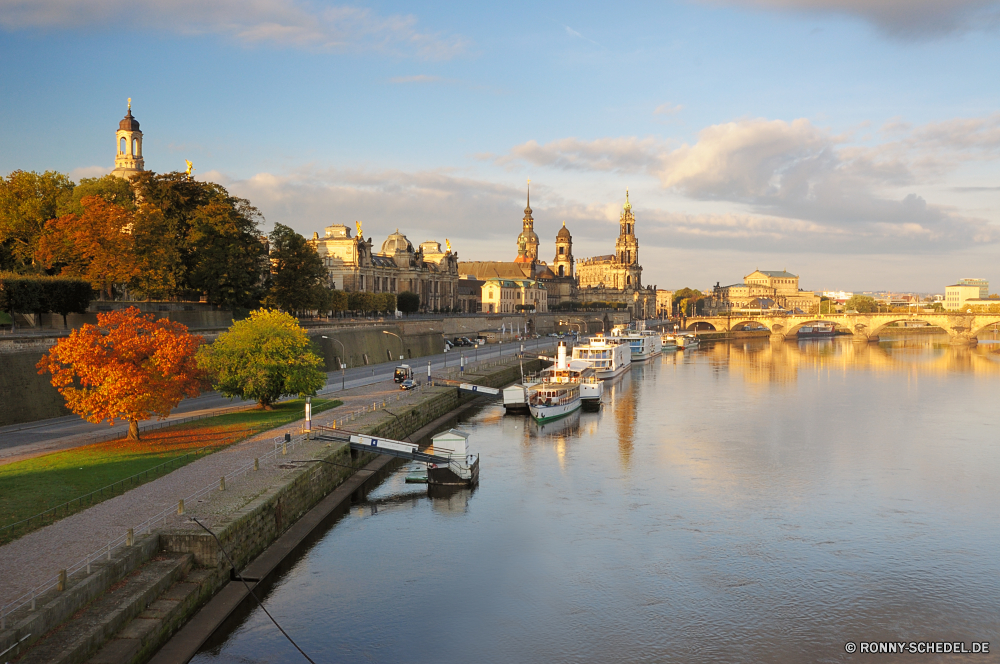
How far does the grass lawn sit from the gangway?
489cm

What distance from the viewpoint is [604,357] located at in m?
87.3

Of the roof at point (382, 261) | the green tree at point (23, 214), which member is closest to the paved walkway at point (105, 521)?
the green tree at point (23, 214)

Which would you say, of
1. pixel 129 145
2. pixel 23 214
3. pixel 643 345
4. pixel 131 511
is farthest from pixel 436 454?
pixel 643 345

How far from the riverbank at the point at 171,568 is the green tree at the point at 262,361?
866 centimetres

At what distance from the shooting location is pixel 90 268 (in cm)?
5216

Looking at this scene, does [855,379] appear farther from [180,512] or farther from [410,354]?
[180,512]

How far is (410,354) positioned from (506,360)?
11223 mm

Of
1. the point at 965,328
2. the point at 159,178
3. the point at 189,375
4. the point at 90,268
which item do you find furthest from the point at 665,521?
the point at 965,328

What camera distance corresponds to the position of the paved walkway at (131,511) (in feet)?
60.2

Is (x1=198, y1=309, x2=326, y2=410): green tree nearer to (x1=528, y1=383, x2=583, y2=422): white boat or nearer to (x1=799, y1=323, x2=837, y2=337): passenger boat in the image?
(x1=528, y1=383, x2=583, y2=422): white boat

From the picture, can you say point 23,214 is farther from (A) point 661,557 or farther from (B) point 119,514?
(A) point 661,557

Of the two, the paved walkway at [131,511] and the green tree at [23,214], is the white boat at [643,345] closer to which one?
the green tree at [23,214]

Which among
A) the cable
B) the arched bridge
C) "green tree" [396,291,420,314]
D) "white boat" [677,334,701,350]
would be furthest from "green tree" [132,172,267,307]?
the arched bridge

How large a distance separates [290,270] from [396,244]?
6612 centimetres
